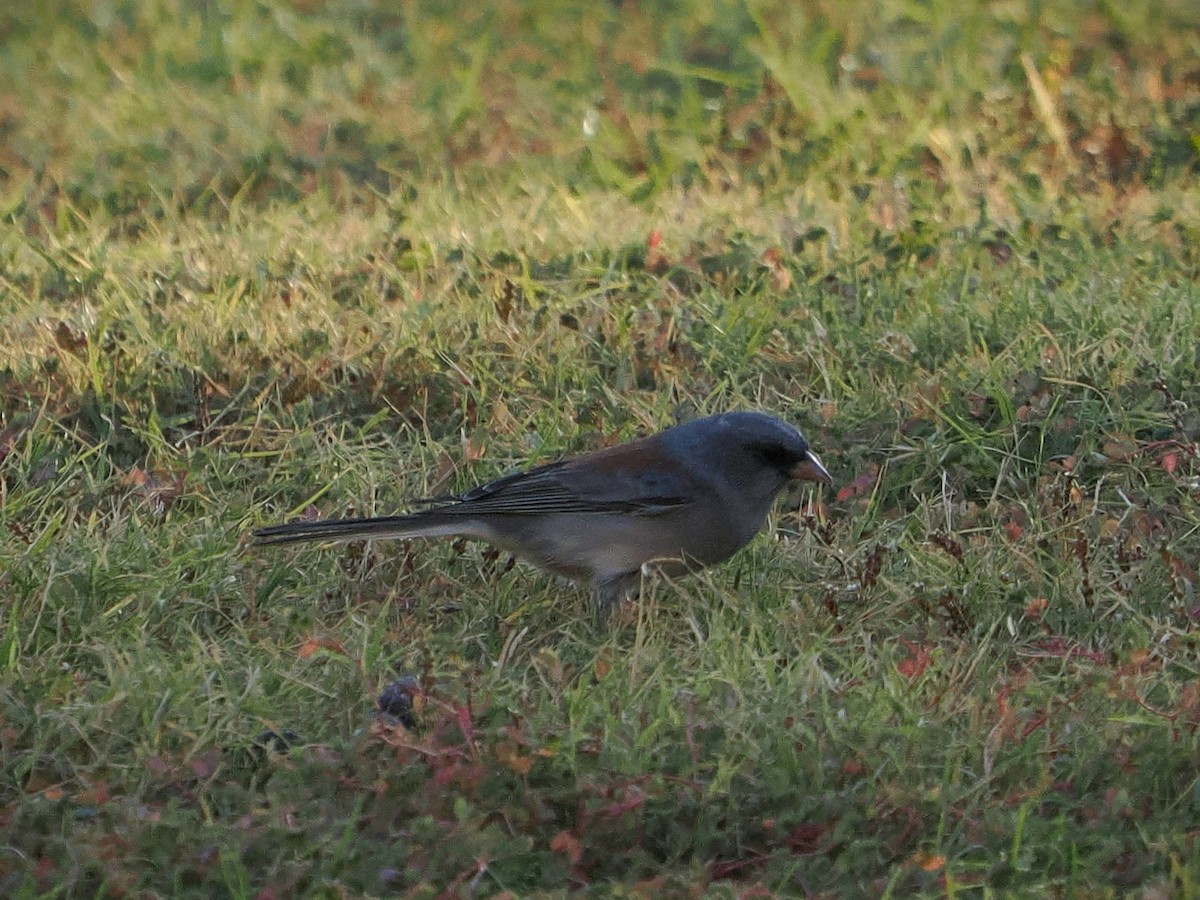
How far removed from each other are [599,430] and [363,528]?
3.61ft

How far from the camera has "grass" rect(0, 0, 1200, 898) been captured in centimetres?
369

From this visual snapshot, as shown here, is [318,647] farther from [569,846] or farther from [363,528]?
[569,846]

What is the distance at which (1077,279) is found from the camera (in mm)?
6371

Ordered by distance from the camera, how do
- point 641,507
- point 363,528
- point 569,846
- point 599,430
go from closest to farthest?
1. point 569,846
2. point 363,528
3. point 641,507
4. point 599,430

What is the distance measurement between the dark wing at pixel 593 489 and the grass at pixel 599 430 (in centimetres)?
25

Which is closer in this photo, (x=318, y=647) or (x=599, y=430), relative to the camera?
(x=318, y=647)

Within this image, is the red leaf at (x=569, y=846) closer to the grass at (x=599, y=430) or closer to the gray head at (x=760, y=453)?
the grass at (x=599, y=430)

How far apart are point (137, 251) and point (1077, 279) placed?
3.44 meters

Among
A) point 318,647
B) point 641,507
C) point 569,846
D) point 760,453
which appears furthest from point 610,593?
point 569,846

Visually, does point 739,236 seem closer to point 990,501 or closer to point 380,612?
point 990,501

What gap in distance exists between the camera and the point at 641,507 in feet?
16.1

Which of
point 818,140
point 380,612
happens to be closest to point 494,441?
point 380,612

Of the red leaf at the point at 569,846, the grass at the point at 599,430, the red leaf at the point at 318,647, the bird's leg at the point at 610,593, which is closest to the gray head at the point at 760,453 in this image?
the grass at the point at 599,430

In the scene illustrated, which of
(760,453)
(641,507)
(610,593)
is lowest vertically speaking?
(610,593)
